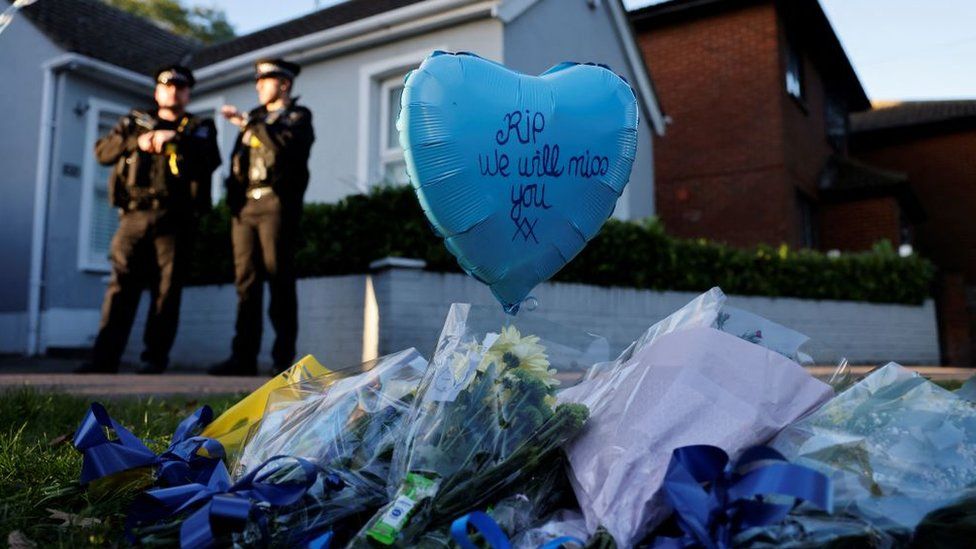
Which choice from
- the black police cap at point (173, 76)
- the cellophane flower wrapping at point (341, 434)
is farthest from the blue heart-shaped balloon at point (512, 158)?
the black police cap at point (173, 76)

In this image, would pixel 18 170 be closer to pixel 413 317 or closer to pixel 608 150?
pixel 413 317

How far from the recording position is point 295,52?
936 centimetres

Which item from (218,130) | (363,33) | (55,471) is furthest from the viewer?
(218,130)

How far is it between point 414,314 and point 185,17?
2934cm

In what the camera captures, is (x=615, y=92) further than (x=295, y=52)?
No

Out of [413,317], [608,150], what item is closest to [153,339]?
[413,317]

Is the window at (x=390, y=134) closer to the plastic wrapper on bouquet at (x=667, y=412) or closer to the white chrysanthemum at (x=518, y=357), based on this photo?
the white chrysanthemum at (x=518, y=357)

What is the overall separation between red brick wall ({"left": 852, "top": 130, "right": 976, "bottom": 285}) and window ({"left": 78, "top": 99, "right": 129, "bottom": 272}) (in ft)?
54.8

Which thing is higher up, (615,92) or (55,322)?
(615,92)

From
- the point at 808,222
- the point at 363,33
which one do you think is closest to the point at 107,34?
the point at 363,33

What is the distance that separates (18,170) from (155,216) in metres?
5.95

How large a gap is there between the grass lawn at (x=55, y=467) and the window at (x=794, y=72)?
41.7ft

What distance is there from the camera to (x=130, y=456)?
1.93 m

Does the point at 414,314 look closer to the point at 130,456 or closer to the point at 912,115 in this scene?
the point at 130,456
